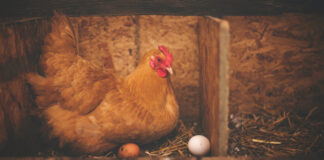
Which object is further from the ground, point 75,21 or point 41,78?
point 75,21

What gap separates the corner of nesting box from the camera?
118 cm

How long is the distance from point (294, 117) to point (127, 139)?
4.65ft

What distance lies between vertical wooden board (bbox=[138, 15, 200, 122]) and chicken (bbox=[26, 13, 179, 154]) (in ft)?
1.24

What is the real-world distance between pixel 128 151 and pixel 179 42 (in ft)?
3.09

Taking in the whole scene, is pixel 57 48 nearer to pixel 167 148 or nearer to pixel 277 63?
pixel 167 148

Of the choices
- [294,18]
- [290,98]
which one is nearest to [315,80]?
[290,98]

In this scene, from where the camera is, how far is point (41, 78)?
58.9 inches

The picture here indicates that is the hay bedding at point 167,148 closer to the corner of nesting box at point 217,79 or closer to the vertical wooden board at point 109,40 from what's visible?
the corner of nesting box at point 217,79

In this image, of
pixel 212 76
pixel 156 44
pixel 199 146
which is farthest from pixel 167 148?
pixel 156 44

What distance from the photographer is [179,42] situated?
74.7 inches

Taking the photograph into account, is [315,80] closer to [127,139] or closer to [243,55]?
[243,55]

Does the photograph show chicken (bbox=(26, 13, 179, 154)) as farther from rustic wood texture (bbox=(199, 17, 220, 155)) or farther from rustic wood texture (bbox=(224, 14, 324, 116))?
rustic wood texture (bbox=(224, 14, 324, 116))

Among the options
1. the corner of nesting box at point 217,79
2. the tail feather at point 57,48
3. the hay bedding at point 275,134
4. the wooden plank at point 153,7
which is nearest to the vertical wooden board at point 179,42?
the wooden plank at point 153,7

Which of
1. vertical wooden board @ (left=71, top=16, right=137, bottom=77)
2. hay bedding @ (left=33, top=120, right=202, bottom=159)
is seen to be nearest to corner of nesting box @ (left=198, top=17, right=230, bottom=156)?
hay bedding @ (left=33, top=120, right=202, bottom=159)
